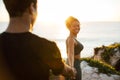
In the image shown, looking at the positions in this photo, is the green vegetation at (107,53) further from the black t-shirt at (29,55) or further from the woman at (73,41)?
the black t-shirt at (29,55)

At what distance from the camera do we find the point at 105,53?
1511cm

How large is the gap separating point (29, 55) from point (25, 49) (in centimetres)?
5

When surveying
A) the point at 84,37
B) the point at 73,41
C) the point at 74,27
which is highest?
the point at 74,27

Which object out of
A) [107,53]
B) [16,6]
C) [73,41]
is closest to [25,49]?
[16,6]

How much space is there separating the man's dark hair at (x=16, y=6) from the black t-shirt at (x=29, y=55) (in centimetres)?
15

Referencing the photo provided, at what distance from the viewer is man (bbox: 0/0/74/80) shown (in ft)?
10.7

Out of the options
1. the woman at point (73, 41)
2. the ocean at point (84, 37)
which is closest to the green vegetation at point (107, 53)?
the ocean at point (84, 37)

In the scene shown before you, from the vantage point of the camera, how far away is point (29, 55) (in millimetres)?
3281

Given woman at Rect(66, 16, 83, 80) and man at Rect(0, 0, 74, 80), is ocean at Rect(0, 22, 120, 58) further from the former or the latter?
man at Rect(0, 0, 74, 80)

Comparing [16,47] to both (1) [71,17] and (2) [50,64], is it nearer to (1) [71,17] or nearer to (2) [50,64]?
(2) [50,64]

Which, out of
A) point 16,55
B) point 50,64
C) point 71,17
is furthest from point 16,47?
point 71,17

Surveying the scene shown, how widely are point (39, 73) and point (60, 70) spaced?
16 centimetres

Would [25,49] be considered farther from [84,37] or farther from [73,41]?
[84,37]

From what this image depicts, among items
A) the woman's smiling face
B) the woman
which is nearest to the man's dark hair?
the woman
